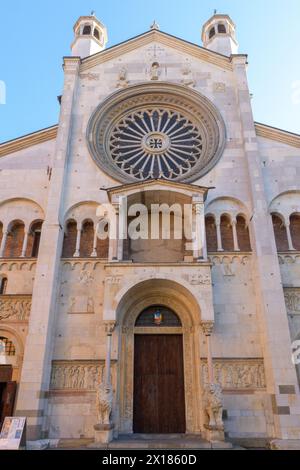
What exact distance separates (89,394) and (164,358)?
2807 millimetres

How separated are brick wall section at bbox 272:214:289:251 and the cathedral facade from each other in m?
0.13

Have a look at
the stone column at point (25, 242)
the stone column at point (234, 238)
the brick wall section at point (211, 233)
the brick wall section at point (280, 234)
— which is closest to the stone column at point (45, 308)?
the stone column at point (25, 242)

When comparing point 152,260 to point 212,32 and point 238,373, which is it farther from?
point 212,32

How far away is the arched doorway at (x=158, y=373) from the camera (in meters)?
11.9

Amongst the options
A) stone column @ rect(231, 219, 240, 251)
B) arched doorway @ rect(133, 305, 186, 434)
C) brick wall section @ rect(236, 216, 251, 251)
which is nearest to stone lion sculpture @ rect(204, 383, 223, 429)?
arched doorway @ rect(133, 305, 186, 434)

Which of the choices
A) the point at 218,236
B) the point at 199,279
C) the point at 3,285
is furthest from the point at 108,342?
the point at 218,236

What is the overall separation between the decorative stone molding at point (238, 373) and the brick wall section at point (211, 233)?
429 centimetres

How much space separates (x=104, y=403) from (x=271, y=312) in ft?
20.3

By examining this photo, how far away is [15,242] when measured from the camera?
14.8 metres

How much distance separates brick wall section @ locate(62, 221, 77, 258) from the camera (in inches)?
562

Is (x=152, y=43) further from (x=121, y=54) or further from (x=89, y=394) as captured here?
(x=89, y=394)

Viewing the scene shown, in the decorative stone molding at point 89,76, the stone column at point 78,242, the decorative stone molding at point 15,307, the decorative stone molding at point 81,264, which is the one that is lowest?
the decorative stone molding at point 15,307

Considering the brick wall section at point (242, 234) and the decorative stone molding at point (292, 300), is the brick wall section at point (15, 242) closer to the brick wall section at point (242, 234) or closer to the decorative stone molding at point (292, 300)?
the brick wall section at point (242, 234)

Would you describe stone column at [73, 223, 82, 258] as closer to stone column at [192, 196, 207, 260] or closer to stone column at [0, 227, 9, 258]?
stone column at [0, 227, 9, 258]
